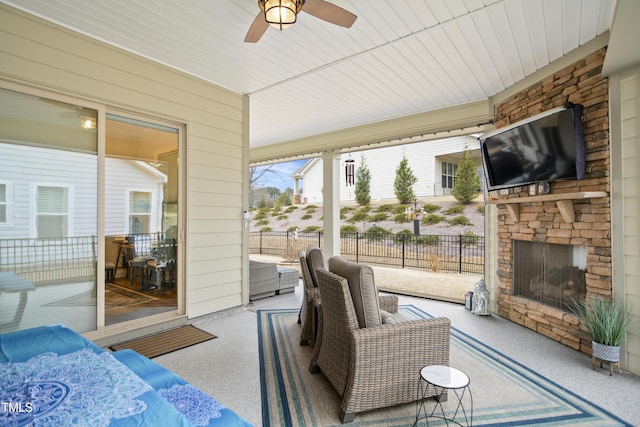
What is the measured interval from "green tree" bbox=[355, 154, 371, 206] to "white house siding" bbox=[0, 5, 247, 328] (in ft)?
23.7

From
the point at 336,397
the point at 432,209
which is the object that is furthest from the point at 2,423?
the point at 432,209

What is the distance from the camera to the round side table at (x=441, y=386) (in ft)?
6.18

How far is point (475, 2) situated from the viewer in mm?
2582

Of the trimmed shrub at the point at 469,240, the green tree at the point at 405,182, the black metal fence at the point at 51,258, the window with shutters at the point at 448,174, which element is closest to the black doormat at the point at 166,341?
the black metal fence at the point at 51,258

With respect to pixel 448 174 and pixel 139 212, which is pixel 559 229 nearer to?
pixel 139 212

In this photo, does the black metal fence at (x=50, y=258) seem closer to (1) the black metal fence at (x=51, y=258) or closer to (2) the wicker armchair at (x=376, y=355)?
(1) the black metal fence at (x=51, y=258)

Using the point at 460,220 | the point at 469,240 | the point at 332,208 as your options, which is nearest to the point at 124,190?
the point at 332,208

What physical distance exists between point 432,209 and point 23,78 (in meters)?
9.62

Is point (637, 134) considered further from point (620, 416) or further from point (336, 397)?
point (336, 397)

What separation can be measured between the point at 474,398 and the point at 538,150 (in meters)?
2.69

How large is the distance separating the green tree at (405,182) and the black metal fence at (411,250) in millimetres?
2502

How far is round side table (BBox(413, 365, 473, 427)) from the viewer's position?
6.18ft

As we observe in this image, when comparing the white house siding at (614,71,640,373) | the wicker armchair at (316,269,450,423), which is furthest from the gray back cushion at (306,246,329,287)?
the white house siding at (614,71,640,373)

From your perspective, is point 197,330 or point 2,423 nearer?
point 2,423
